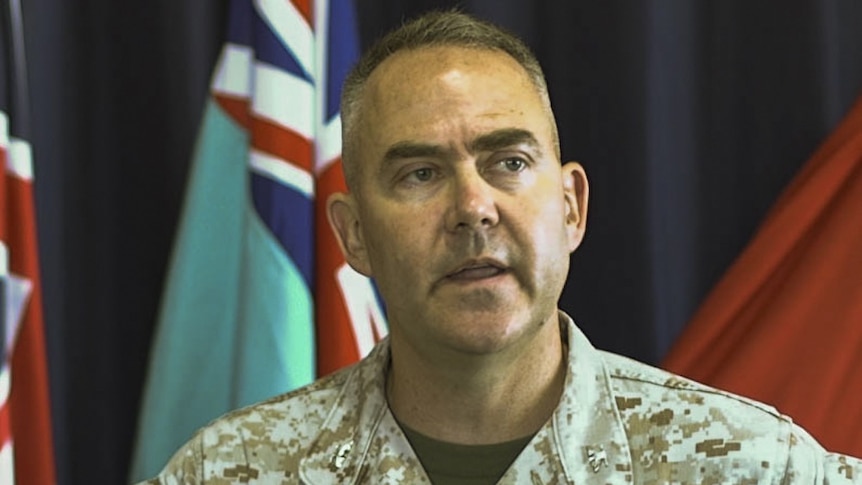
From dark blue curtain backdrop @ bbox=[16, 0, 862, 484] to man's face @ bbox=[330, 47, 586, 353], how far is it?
0.96 m

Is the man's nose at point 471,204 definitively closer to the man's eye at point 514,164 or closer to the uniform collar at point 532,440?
the man's eye at point 514,164

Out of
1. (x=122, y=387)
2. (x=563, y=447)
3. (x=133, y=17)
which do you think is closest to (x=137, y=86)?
(x=133, y=17)

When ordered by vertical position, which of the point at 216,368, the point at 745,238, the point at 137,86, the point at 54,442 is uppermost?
the point at 137,86

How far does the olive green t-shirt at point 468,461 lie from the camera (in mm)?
1849

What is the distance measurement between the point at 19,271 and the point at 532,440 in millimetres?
1071

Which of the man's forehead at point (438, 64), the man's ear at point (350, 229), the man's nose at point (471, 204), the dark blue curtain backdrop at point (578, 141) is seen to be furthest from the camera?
the dark blue curtain backdrop at point (578, 141)

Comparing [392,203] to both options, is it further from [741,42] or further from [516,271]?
[741,42]

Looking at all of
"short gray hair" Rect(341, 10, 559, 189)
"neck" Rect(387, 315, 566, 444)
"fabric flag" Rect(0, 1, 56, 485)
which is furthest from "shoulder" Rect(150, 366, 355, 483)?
"fabric flag" Rect(0, 1, 56, 485)

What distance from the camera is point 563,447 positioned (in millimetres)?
1851

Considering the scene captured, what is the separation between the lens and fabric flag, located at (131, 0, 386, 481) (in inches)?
99.5

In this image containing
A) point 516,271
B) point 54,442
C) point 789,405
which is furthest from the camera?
point 54,442

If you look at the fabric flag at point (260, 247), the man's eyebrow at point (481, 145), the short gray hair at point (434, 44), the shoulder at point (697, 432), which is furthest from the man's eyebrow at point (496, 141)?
the fabric flag at point (260, 247)

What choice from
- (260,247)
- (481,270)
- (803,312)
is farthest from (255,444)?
(803,312)

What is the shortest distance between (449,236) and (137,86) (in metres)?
1.25
